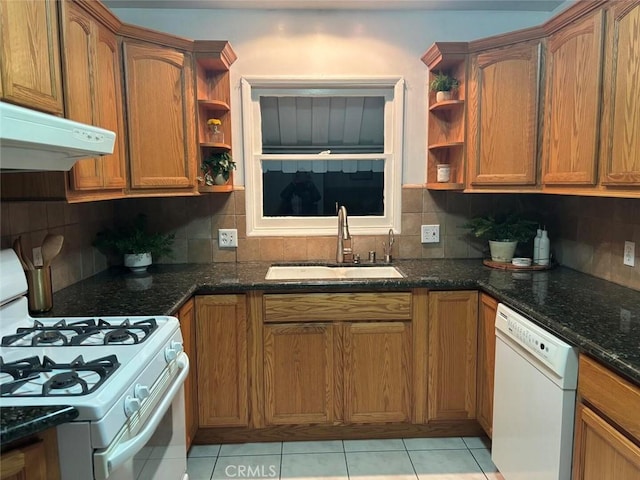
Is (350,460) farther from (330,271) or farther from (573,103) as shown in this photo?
(573,103)

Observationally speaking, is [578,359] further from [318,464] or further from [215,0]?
[215,0]

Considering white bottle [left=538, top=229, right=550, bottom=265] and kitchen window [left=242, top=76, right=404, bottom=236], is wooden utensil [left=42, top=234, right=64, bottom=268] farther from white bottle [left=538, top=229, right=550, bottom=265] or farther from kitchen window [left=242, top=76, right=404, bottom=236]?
white bottle [left=538, top=229, right=550, bottom=265]

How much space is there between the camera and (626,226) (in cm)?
218

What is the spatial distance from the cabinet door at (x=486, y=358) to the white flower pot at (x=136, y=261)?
6.18 feet

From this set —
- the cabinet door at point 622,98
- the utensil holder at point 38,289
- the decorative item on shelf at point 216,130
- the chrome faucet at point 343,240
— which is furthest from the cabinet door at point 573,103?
the utensil holder at point 38,289

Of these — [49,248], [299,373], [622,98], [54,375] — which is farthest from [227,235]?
[622,98]

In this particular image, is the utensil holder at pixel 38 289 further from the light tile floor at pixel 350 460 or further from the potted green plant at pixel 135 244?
the light tile floor at pixel 350 460

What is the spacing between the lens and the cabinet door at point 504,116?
95.0 inches

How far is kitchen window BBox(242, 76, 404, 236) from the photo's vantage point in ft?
9.59

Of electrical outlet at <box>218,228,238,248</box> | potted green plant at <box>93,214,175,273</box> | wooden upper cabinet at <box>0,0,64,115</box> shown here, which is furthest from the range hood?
electrical outlet at <box>218,228,238,248</box>

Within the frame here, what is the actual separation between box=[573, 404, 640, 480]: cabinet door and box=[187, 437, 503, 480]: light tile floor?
2.66 feet

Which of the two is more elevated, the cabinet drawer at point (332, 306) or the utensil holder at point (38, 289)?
the utensil holder at point (38, 289)

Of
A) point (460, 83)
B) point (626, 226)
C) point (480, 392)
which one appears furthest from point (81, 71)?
point (626, 226)

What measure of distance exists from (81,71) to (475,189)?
2026 millimetres
